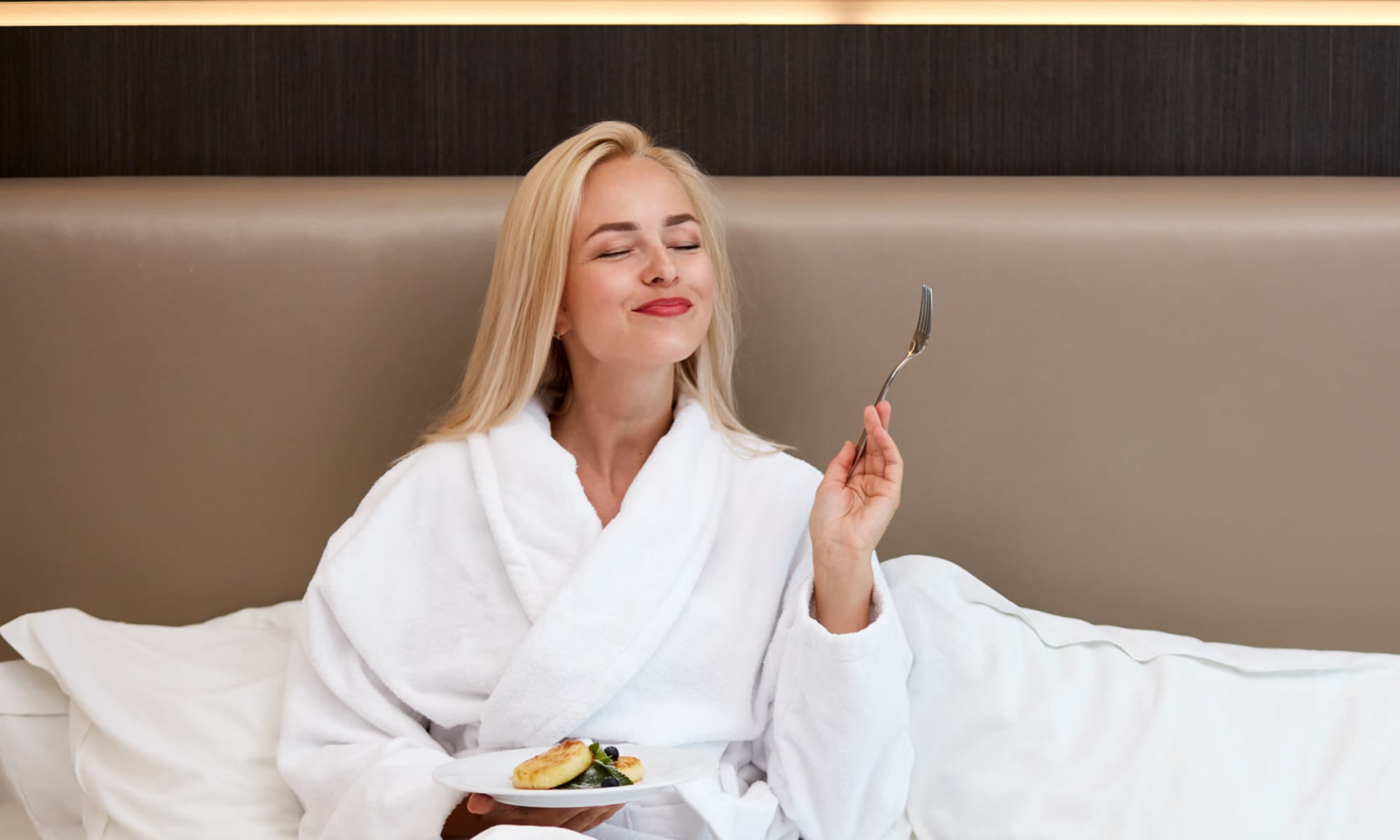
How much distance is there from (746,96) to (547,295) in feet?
1.58

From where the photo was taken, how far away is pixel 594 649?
1.26m

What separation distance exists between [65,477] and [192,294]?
1.01 ft

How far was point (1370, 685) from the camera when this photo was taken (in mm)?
1345

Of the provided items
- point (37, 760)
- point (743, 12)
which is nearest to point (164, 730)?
point (37, 760)

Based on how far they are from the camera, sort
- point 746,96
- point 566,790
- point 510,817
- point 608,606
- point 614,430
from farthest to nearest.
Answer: point 746,96 < point 614,430 < point 608,606 < point 510,817 < point 566,790

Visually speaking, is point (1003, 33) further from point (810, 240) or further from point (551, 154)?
point (551, 154)

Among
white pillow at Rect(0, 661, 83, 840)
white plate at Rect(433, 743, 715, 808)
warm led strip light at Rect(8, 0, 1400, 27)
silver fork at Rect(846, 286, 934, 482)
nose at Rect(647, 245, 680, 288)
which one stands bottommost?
white pillow at Rect(0, 661, 83, 840)

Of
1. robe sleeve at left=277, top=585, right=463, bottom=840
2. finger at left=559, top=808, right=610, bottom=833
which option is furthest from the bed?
finger at left=559, top=808, right=610, bottom=833

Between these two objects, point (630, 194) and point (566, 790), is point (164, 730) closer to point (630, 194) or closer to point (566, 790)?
point (566, 790)

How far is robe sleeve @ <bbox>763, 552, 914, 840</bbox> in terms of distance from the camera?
121cm

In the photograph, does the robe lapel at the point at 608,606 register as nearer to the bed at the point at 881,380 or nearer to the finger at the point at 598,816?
the finger at the point at 598,816

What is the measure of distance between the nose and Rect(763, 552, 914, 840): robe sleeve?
37cm

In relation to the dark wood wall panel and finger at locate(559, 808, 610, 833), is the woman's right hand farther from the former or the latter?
the dark wood wall panel

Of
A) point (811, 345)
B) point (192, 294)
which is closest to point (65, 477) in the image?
point (192, 294)
